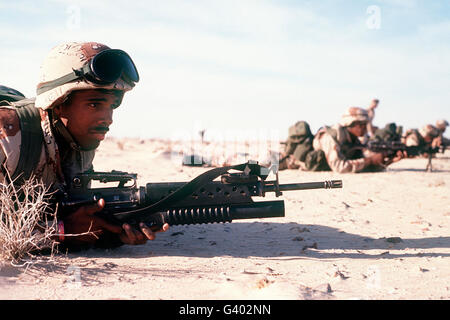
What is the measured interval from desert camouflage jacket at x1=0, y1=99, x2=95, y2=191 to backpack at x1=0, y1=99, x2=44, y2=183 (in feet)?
0.08

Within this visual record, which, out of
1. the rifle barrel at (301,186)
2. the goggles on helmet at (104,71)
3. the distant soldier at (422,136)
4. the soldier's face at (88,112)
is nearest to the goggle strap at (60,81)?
the goggles on helmet at (104,71)

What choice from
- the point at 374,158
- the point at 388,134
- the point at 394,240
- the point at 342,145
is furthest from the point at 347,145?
the point at 394,240

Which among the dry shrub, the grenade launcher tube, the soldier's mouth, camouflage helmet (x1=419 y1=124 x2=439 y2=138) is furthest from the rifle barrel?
camouflage helmet (x1=419 y1=124 x2=439 y2=138)

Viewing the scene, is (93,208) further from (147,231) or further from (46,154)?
(46,154)

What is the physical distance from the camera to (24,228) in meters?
2.82

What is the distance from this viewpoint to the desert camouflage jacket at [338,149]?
384 inches

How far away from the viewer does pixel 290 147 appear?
34.7ft

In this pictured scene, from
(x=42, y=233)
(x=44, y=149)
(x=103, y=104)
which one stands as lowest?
(x=42, y=233)

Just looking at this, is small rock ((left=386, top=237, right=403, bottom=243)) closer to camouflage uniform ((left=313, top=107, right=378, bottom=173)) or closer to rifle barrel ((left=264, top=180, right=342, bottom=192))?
rifle barrel ((left=264, top=180, right=342, bottom=192))

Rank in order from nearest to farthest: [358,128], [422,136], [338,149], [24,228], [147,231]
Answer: [24,228] → [147,231] → [338,149] → [358,128] → [422,136]

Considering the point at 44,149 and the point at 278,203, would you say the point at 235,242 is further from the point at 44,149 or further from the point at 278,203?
the point at 44,149

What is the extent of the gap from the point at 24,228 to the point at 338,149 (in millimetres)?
7950

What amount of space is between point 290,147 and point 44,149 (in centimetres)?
800
